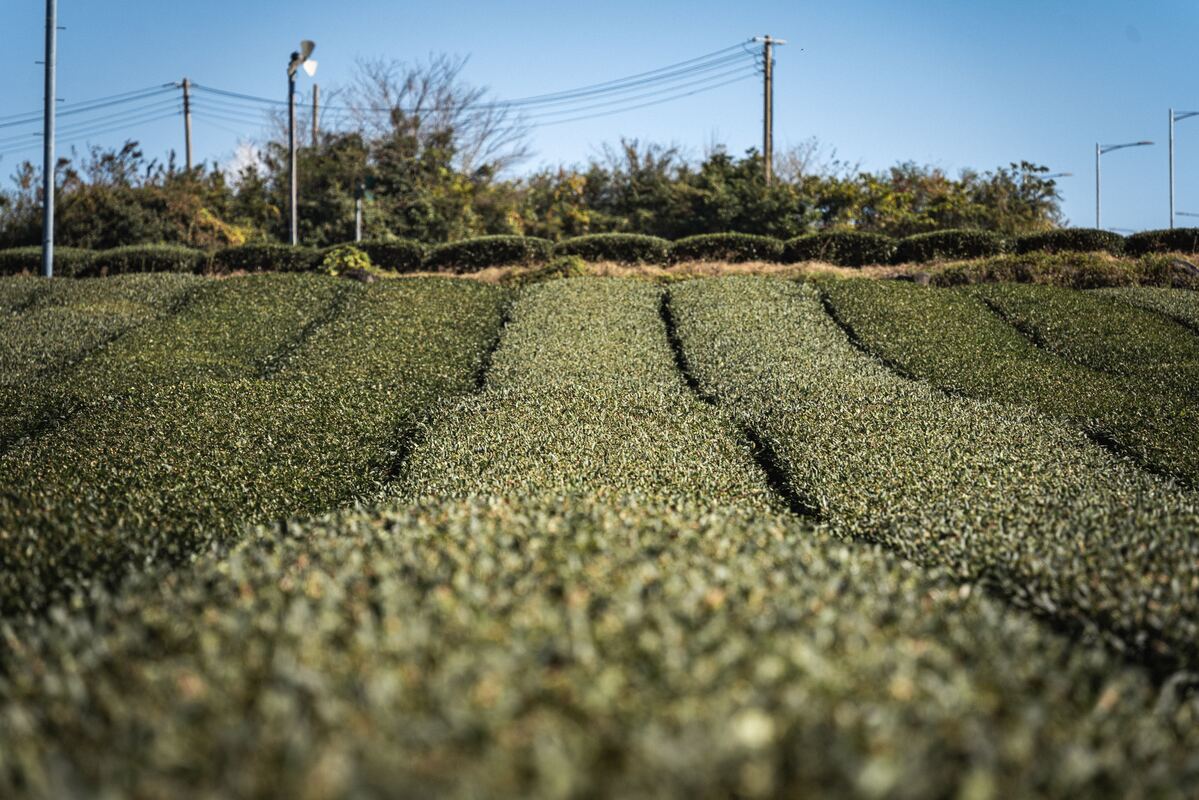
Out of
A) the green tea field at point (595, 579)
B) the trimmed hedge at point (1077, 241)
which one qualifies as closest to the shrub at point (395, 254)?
the green tea field at point (595, 579)

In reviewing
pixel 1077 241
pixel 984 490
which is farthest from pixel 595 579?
pixel 1077 241

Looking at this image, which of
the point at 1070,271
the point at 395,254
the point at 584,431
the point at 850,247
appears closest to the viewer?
the point at 584,431

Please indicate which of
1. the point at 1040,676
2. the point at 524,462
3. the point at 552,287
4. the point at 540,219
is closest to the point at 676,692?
the point at 1040,676

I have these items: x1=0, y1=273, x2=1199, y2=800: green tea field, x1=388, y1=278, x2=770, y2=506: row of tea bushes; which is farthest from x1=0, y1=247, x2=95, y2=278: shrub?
x1=388, y1=278, x2=770, y2=506: row of tea bushes

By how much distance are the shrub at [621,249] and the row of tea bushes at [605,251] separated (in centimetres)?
3

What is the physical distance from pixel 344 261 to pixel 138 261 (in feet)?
17.4

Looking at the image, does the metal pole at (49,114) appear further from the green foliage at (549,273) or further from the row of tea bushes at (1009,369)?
the row of tea bushes at (1009,369)

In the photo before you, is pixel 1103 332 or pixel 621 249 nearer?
pixel 1103 332

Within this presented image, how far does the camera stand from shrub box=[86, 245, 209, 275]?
23438 mm

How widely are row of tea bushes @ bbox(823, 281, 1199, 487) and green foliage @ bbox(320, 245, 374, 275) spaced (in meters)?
11.2

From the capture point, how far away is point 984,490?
22.8 feet

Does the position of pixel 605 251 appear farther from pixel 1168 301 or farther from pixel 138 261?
pixel 1168 301

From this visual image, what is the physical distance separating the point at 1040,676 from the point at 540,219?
134 ft

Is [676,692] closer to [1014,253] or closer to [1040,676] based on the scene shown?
[1040,676]
